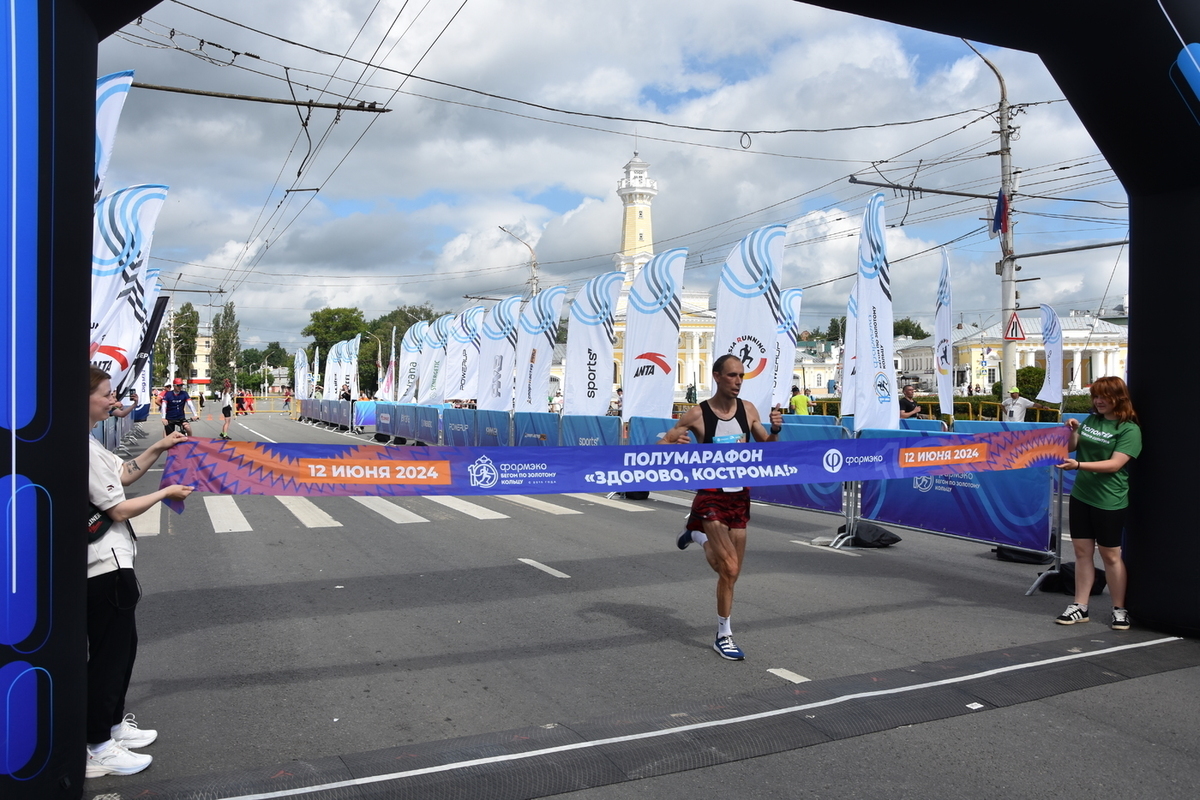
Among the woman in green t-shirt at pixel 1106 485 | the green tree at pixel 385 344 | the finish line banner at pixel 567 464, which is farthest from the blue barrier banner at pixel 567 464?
the green tree at pixel 385 344

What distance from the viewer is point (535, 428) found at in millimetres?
21250

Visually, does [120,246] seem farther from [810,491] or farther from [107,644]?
[810,491]

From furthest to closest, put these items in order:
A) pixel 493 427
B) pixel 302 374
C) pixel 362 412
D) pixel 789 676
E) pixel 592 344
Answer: pixel 302 374 < pixel 362 412 < pixel 493 427 < pixel 592 344 < pixel 789 676

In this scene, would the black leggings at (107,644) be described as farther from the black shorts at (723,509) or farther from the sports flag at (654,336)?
the sports flag at (654,336)

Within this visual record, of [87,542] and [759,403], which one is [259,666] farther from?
[759,403]

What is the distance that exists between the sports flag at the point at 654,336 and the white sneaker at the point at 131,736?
1313 centimetres

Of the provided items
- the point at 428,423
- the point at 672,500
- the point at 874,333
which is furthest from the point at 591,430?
the point at 428,423

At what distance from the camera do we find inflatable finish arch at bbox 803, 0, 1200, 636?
5.81m

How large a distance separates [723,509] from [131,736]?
3670 millimetres

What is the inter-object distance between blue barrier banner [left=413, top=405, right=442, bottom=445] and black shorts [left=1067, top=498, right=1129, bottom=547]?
21.1 metres

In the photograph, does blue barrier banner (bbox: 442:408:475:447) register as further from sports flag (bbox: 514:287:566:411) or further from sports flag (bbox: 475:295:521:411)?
sports flag (bbox: 514:287:566:411)

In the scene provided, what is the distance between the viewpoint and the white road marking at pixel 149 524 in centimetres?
1140

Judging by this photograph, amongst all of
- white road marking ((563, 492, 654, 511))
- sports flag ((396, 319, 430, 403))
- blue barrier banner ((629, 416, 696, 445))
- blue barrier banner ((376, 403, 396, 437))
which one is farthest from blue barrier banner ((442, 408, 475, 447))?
white road marking ((563, 492, 654, 511))

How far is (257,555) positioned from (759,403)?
8120 mm
